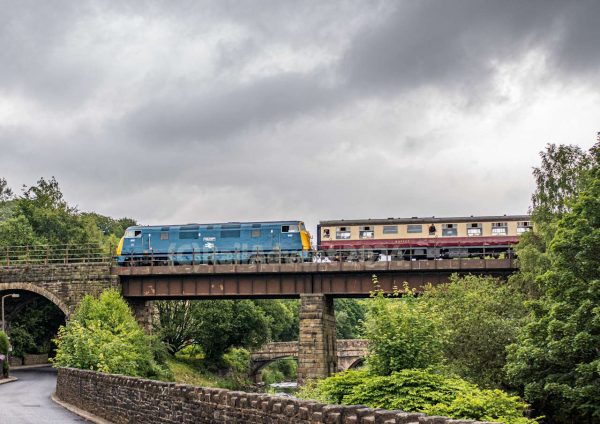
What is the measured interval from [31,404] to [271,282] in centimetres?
2053

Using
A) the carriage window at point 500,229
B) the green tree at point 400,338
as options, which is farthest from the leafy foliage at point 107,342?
the carriage window at point 500,229

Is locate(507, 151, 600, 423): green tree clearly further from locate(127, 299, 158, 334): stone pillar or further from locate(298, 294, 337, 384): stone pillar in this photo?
locate(127, 299, 158, 334): stone pillar

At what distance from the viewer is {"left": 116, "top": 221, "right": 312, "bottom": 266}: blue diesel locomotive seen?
57250 mm

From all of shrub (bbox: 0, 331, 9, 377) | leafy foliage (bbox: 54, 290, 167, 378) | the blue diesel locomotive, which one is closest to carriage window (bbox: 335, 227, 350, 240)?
the blue diesel locomotive

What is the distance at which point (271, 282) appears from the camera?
168 feet

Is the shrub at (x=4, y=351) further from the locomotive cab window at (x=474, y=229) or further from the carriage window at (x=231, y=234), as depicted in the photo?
the locomotive cab window at (x=474, y=229)

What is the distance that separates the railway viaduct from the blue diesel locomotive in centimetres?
246

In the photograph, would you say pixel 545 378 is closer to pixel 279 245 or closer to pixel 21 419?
pixel 21 419

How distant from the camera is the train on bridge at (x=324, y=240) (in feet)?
188

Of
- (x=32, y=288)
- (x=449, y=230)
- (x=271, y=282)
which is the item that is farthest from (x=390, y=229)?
(x=32, y=288)

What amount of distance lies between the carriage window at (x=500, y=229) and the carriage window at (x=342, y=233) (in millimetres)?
11105

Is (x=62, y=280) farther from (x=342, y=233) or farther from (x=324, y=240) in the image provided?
(x=342, y=233)

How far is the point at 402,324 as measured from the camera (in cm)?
2778

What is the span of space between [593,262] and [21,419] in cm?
2263
